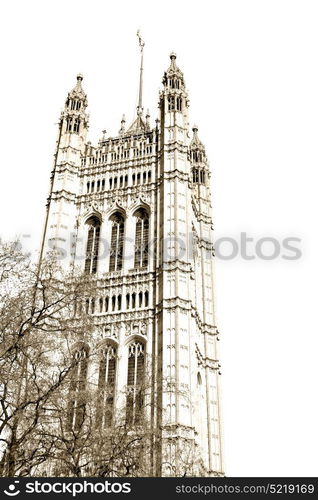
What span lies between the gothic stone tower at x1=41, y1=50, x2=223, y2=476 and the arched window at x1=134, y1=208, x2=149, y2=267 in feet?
0.23

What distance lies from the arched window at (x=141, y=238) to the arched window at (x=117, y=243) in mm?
987

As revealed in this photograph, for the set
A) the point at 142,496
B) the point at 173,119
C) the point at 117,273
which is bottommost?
the point at 142,496

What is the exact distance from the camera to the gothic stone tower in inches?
1282

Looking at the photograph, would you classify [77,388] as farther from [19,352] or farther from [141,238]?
[141,238]

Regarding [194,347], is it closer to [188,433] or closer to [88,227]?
[188,433]

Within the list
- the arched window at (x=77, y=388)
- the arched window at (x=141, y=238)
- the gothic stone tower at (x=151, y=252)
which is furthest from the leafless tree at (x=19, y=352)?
the arched window at (x=141, y=238)

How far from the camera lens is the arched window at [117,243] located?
38.9 m

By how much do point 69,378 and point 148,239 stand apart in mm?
22976

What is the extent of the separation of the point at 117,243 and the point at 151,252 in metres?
2.77

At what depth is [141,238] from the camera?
131ft

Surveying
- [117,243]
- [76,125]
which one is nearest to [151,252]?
[117,243]

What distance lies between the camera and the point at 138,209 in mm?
41312

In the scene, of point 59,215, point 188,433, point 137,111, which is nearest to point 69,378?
point 188,433

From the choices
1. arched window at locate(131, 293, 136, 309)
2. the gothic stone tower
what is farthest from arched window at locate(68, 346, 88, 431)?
arched window at locate(131, 293, 136, 309)
